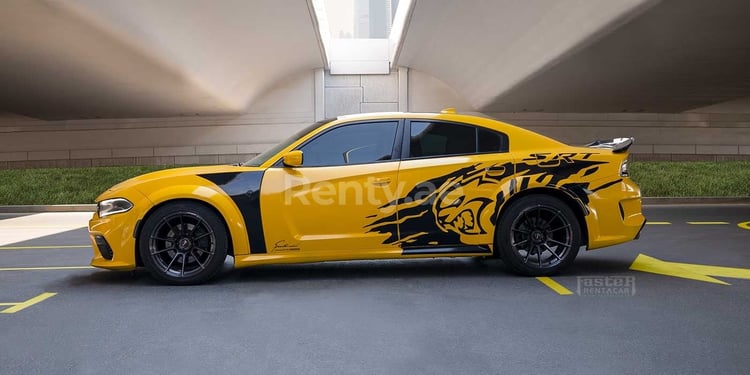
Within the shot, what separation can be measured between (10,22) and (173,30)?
3.28 meters

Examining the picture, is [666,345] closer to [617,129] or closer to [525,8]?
[525,8]

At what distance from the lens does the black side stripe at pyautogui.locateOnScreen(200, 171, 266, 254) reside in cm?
547

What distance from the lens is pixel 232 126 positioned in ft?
80.4

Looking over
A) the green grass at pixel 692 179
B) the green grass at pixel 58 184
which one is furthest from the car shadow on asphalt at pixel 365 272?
the green grass at pixel 58 184

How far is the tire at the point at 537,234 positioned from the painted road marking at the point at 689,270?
0.99m

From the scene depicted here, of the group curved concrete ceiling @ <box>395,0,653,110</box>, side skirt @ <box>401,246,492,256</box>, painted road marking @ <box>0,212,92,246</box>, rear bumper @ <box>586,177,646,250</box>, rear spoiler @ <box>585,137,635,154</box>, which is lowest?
painted road marking @ <box>0,212,92,246</box>

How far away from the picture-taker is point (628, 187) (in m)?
5.86

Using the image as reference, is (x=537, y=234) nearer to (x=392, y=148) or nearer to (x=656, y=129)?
(x=392, y=148)

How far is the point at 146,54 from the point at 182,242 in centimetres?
1076

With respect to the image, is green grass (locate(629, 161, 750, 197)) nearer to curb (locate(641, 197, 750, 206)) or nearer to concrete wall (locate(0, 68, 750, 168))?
curb (locate(641, 197, 750, 206))

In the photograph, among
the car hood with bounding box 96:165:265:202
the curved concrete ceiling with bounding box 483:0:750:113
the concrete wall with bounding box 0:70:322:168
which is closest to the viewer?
the car hood with bounding box 96:165:265:202

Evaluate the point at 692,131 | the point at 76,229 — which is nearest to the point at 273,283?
the point at 76,229

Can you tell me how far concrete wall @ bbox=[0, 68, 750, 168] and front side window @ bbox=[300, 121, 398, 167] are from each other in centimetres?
1836

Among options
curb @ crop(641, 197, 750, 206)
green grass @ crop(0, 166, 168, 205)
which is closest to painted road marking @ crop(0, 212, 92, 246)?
green grass @ crop(0, 166, 168, 205)
